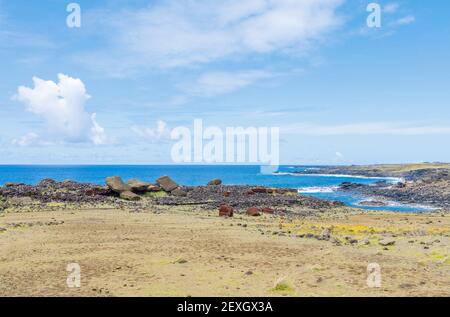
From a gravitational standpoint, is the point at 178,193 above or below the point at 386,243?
below

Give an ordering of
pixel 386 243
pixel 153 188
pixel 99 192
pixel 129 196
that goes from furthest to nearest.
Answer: pixel 153 188, pixel 99 192, pixel 129 196, pixel 386 243

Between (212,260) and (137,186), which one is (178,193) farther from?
(212,260)

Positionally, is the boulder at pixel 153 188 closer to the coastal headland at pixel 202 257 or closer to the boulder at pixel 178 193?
the boulder at pixel 178 193

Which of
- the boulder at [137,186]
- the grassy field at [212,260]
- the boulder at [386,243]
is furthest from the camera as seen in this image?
the boulder at [137,186]

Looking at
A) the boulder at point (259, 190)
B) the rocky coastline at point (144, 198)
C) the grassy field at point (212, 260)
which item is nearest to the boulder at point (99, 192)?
the rocky coastline at point (144, 198)

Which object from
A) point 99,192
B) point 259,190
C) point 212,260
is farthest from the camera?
Answer: point 259,190

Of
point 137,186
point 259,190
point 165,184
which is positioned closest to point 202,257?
point 137,186

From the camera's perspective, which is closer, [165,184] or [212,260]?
[212,260]

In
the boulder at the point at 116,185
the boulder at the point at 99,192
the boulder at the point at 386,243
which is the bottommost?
the boulder at the point at 386,243

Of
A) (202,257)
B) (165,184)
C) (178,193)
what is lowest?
(178,193)

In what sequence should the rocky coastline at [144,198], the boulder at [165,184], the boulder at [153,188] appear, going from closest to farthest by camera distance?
the rocky coastline at [144,198], the boulder at [153,188], the boulder at [165,184]
